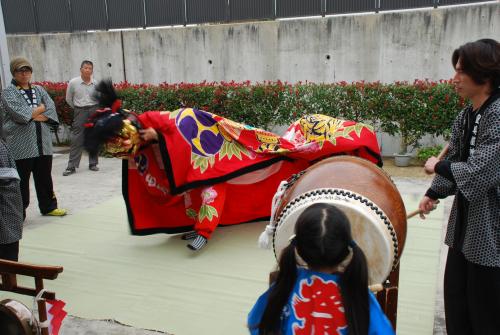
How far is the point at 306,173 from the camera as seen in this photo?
2.17 meters

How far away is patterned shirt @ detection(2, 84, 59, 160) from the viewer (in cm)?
400

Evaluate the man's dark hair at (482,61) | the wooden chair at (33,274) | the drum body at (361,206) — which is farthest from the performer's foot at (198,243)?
the man's dark hair at (482,61)

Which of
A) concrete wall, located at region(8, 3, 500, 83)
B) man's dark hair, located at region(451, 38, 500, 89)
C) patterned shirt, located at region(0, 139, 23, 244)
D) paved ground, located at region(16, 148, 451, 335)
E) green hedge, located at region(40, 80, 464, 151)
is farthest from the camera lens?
concrete wall, located at region(8, 3, 500, 83)

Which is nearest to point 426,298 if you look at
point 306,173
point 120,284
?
point 306,173

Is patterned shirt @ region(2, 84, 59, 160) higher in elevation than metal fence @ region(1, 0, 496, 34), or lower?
lower

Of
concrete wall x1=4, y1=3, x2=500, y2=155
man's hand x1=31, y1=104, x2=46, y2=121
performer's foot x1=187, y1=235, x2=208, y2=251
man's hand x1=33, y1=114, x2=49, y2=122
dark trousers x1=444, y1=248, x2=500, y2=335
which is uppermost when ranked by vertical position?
concrete wall x1=4, y1=3, x2=500, y2=155

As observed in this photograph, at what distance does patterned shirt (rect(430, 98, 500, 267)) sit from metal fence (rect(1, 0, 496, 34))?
613cm

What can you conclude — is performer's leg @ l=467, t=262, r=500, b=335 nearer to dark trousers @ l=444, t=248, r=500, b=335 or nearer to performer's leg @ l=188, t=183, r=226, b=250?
dark trousers @ l=444, t=248, r=500, b=335

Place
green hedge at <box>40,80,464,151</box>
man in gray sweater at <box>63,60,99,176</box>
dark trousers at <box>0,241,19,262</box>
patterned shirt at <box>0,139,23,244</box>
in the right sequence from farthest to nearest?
man in gray sweater at <box>63,60,99,176</box> < green hedge at <box>40,80,464,151</box> < dark trousers at <box>0,241,19,262</box> < patterned shirt at <box>0,139,23,244</box>

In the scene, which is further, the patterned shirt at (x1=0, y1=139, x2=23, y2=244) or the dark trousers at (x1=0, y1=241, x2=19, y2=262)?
the dark trousers at (x1=0, y1=241, x2=19, y2=262)

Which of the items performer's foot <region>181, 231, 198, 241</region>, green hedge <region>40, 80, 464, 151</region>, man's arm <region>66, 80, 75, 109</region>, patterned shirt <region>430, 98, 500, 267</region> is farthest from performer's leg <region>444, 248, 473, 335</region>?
man's arm <region>66, 80, 75, 109</region>

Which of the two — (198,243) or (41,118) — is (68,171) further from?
(198,243)

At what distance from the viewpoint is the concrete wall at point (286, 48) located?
274 inches

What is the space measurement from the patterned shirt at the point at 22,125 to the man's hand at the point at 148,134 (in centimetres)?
136
